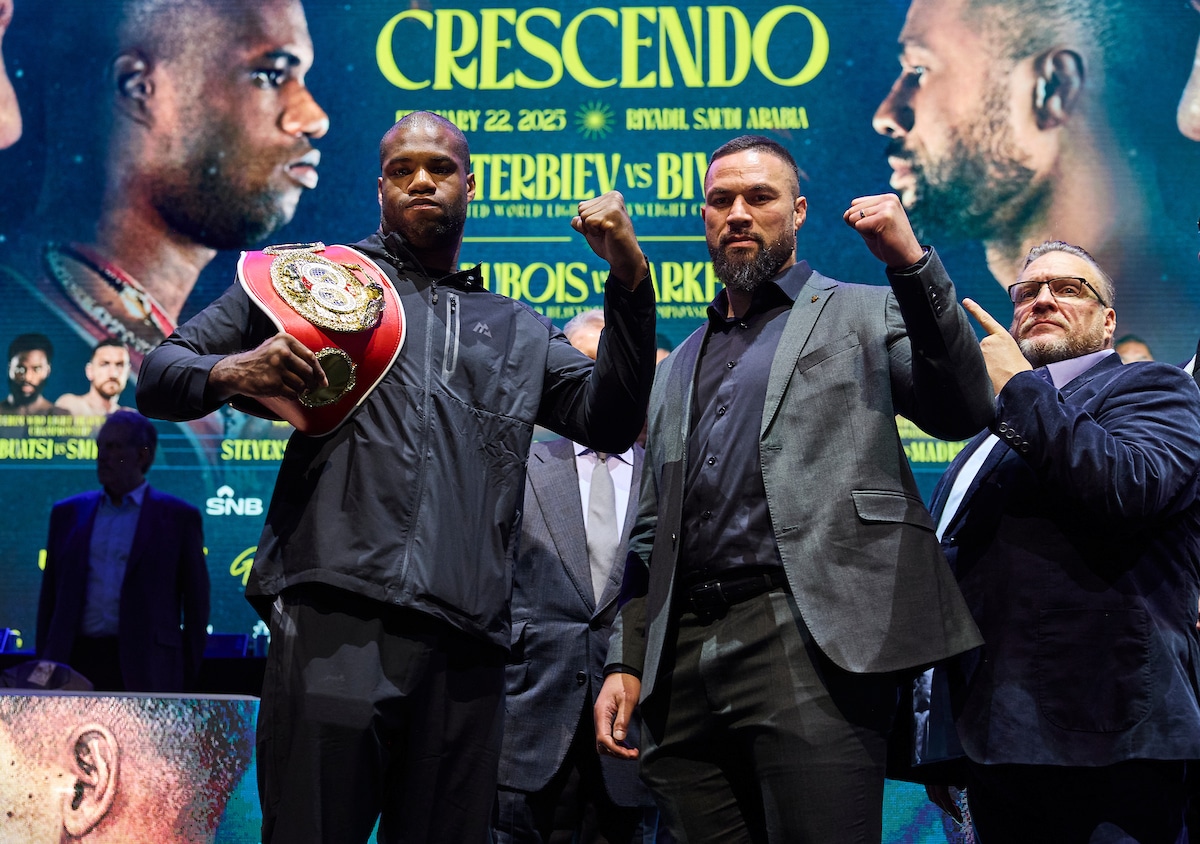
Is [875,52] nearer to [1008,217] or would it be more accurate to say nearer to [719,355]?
[1008,217]

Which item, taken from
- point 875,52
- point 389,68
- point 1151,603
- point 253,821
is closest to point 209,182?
point 389,68

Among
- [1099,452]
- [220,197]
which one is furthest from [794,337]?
[220,197]

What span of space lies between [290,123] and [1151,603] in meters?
4.69

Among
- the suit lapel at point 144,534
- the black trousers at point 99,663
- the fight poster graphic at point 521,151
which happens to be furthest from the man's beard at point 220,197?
the black trousers at point 99,663

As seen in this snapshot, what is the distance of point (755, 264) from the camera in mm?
2355

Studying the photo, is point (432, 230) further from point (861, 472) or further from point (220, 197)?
point (220, 197)

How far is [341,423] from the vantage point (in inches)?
80.0

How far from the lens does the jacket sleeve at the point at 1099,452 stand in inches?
86.0

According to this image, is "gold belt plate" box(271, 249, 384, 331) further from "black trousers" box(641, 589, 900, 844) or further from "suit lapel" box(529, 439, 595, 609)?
"suit lapel" box(529, 439, 595, 609)

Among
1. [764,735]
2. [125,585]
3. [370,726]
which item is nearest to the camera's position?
[370,726]

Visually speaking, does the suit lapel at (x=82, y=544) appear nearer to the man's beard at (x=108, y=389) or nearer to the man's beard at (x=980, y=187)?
the man's beard at (x=108, y=389)

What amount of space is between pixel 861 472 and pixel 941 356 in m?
0.25

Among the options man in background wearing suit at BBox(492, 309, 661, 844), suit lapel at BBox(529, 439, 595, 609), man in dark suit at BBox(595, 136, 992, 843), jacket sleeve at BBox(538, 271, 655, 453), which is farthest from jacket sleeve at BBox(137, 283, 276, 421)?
suit lapel at BBox(529, 439, 595, 609)

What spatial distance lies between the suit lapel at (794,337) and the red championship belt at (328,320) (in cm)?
70
